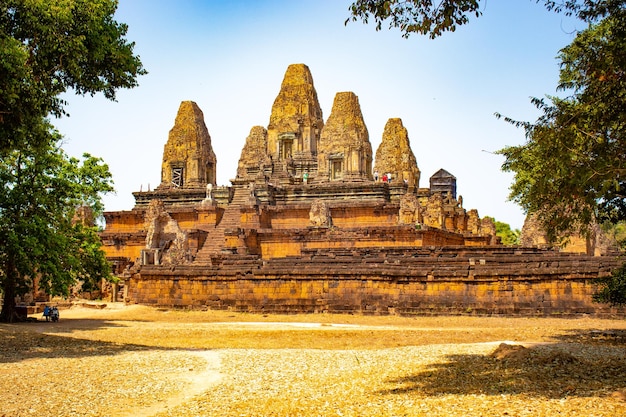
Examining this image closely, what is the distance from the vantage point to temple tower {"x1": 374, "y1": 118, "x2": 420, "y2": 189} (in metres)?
58.7

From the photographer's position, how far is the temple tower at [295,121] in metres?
56.3

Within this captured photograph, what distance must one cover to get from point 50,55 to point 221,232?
85.1 ft

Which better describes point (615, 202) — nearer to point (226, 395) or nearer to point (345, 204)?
point (226, 395)

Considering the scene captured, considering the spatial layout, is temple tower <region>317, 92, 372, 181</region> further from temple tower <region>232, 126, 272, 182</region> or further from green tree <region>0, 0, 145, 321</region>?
green tree <region>0, 0, 145, 321</region>

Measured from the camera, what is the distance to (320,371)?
11953 millimetres

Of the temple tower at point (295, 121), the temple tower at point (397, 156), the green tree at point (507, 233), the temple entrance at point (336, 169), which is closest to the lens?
the temple entrance at point (336, 169)

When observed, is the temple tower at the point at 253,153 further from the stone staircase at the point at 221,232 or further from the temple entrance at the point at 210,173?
the stone staircase at the point at 221,232

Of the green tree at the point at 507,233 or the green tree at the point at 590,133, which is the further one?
the green tree at the point at 507,233

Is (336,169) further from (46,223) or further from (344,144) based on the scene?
(46,223)

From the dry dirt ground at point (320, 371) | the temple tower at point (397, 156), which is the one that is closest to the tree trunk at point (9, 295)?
the dry dirt ground at point (320, 371)

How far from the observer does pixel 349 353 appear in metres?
14.1

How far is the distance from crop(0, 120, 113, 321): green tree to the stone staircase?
11339 millimetres

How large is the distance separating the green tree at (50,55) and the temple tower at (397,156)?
137 feet

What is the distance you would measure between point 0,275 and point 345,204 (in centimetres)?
2247
